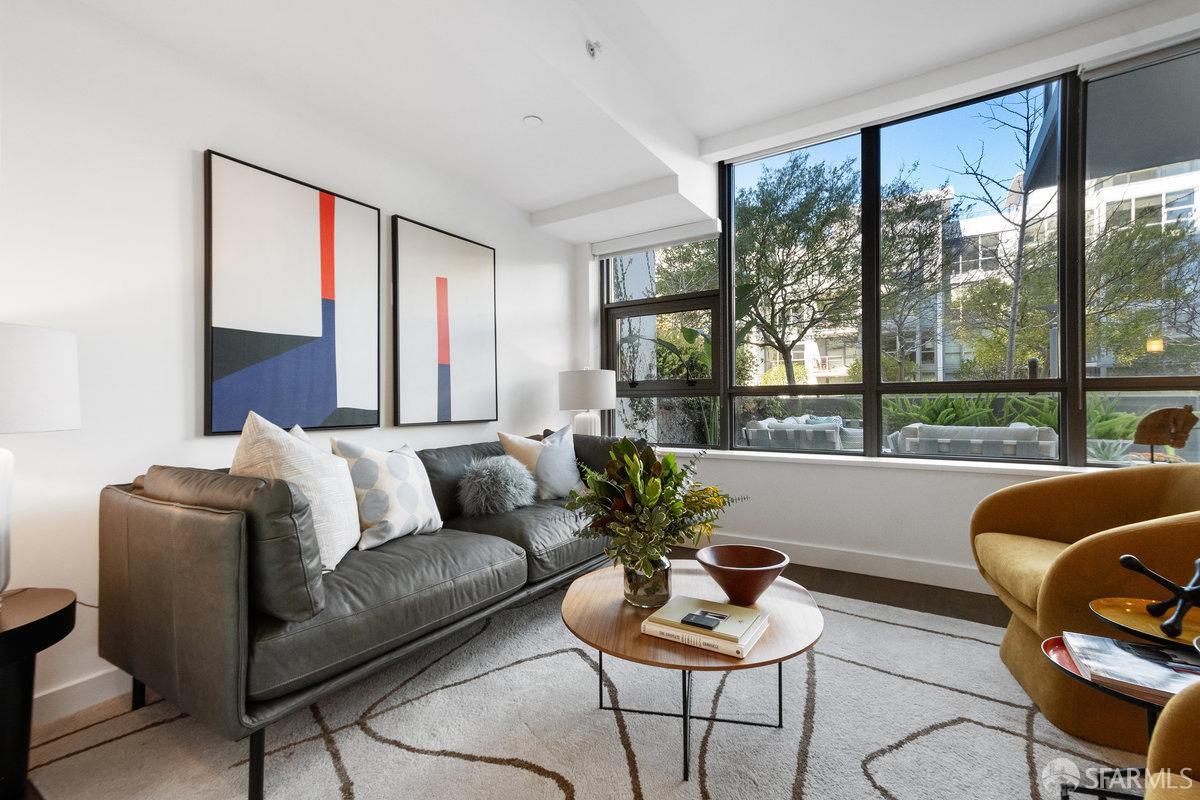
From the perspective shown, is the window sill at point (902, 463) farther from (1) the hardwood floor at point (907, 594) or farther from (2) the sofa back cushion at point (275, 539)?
(2) the sofa back cushion at point (275, 539)

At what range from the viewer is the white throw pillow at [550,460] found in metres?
2.97

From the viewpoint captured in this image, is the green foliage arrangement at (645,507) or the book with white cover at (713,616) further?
the green foliage arrangement at (645,507)

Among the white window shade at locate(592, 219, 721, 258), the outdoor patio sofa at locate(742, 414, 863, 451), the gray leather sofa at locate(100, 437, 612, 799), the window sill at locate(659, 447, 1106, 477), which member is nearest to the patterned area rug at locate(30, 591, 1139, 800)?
the gray leather sofa at locate(100, 437, 612, 799)

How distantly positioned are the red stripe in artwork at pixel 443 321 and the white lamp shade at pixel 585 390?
0.85 metres

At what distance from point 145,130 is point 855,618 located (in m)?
3.59

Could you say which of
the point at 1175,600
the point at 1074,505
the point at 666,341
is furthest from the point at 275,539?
the point at 666,341

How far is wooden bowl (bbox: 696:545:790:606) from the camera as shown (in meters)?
1.50

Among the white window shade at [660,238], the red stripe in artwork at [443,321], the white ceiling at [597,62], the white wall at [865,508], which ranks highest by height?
the white ceiling at [597,62]

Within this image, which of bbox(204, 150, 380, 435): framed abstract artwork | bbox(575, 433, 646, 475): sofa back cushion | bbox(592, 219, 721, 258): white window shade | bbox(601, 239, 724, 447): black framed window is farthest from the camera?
bbox(601, 239, 724, 447): black framed window

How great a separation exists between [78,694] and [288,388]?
49.7 inches

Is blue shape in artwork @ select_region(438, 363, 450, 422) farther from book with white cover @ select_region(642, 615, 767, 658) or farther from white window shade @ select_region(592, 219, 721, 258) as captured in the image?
book with white cover @ select_region(642, 615, 767, 658)

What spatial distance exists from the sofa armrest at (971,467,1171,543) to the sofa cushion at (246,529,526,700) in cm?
201

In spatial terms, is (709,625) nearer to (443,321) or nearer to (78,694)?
(78,694)

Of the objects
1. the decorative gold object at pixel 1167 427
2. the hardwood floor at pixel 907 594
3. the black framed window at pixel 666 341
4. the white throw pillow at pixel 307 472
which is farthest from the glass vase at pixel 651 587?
the decorative gold object at pixel 1167 427
